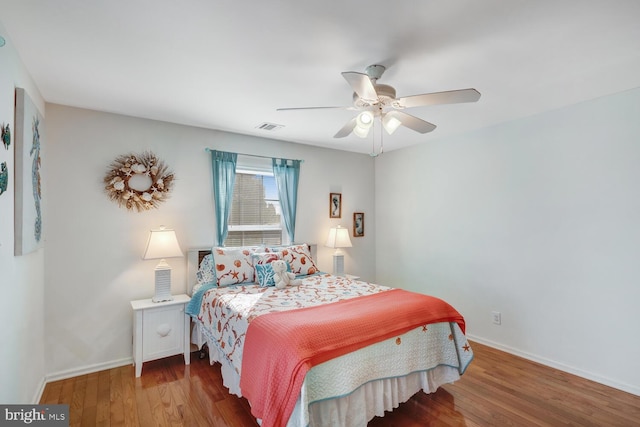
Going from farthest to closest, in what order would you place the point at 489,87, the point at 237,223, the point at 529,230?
the point at 237,223 < the point at 529,230 < the point at 489,87

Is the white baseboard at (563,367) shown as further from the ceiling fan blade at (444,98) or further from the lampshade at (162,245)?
the lampshade at (162,245)

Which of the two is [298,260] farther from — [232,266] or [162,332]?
[162,332]

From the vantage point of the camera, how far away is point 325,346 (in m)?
1.85

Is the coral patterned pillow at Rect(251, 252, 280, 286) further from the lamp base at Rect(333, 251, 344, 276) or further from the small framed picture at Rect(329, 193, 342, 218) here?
the small framed picture at Rect(329, 193, 342, 218)

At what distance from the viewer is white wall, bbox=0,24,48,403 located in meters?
1.64

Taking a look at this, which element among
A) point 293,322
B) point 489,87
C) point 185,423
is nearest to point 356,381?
point 293,322

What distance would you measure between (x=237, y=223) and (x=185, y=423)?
213 centimetres

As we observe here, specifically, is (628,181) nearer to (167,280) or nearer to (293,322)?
(293,322)

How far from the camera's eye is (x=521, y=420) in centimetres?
220

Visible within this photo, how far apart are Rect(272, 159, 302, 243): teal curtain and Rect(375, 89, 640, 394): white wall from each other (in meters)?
1.70

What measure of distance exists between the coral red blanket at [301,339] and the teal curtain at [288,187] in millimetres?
1833

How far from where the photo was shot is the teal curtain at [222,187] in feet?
11.7

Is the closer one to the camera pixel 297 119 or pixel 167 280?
pixel 167 280

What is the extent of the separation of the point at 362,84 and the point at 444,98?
0.55 m
